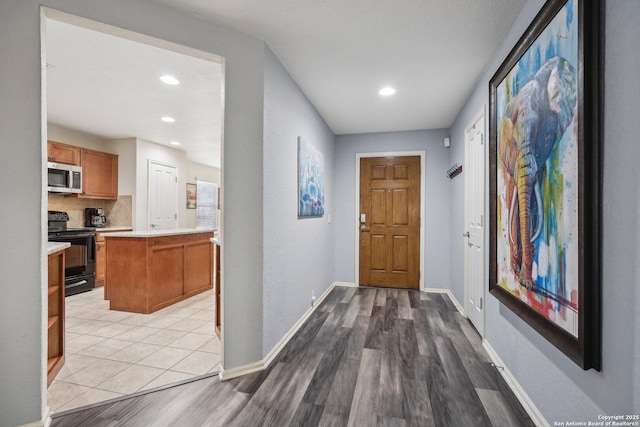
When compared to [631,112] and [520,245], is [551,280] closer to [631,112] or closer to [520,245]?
[520,245]

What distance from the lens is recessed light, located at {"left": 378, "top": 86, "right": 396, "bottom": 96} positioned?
2904 mm

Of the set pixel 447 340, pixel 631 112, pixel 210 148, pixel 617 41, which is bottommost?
pixel 447 340

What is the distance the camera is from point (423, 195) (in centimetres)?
432

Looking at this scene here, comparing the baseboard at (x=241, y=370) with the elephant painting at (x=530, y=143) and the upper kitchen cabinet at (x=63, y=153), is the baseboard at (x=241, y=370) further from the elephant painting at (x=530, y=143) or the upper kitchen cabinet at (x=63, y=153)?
the upper kitchen cabinet at (x=63, y=153)

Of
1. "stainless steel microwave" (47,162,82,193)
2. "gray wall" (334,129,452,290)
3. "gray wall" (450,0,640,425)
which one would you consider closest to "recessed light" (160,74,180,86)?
"gray wall" (334,129,452,290)

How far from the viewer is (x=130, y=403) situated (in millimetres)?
1704

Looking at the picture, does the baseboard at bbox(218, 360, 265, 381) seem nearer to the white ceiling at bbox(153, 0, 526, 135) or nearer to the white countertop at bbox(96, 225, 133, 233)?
the white ceiling at bbox(153, 0, 526, 135)

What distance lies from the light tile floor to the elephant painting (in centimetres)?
218

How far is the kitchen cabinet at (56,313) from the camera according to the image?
1.99 meters

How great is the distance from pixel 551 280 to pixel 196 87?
339 cm

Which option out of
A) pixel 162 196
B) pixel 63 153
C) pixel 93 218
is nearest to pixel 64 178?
pixel 63 153

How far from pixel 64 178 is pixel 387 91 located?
4.78 m

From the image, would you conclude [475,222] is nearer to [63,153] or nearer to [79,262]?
[79,262]

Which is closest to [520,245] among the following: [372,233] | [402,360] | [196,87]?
[402,360]
